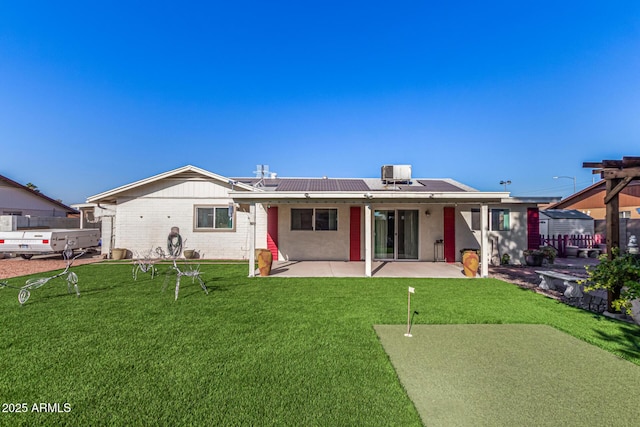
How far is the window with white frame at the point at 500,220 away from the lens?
494 inches

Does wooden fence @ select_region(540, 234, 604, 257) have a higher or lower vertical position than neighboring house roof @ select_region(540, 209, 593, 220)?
lower

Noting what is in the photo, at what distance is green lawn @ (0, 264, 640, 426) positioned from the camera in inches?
105

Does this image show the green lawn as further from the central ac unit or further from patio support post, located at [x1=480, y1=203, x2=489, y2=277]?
the central ac unit

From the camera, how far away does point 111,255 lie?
1362cm

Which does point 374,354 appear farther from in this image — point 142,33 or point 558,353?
point 142,33

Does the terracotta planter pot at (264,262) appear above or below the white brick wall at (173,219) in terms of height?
below

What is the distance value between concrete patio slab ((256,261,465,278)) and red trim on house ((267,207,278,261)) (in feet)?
2.56

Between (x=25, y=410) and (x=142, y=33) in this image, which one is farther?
(x=142, y=33)

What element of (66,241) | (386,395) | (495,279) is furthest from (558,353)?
(66,241)

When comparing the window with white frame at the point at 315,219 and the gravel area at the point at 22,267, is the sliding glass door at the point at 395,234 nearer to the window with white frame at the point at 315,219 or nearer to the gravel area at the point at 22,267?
the window with white frame at the point at 315,219

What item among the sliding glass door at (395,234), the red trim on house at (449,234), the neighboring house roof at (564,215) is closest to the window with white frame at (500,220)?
the red trim on house at (449,234)

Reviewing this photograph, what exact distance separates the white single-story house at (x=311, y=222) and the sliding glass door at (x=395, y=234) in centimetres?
4

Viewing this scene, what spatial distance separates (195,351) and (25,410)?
157 centimetres

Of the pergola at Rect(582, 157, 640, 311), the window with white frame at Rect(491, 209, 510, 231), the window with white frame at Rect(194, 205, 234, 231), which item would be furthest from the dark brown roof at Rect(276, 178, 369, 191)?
the pergola at Rect(582, 157, 640, 311)
